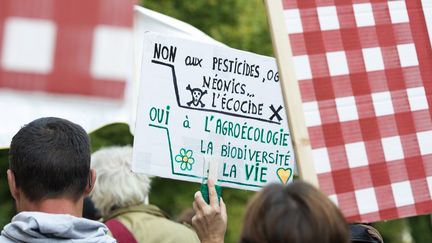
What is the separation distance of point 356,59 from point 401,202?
1.71 ft

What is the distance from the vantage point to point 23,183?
325 centimetres

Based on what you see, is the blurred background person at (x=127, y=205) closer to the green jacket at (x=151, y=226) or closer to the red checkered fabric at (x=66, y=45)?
the green jacket at (x=151, y=226)

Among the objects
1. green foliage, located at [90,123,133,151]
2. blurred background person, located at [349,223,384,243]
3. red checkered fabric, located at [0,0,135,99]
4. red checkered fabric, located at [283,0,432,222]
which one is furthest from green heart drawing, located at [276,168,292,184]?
red checkered fabric, located at [0,0,135,99]

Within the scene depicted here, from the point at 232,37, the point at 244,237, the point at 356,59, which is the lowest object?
the point at 244,237

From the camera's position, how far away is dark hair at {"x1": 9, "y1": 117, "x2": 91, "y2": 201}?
127 inches

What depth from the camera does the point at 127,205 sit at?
4.90 meters

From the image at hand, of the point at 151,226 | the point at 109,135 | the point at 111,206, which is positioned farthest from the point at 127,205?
the point at 109,135

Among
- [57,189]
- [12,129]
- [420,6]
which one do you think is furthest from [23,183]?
[12,129]

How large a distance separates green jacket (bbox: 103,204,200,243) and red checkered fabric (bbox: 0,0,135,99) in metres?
1.70

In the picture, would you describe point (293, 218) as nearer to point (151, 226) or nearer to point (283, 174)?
point (283, 174)

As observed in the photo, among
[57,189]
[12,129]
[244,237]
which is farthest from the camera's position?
[12,129]

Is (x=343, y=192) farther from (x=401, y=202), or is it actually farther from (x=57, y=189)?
(x=57, y=189)

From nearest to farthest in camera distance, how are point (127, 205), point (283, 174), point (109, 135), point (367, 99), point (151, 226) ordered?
point (367, 99)
point (283, 174)
point (151, 226)
point (127, 205)
point (109, 135)

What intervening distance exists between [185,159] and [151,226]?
98cm
